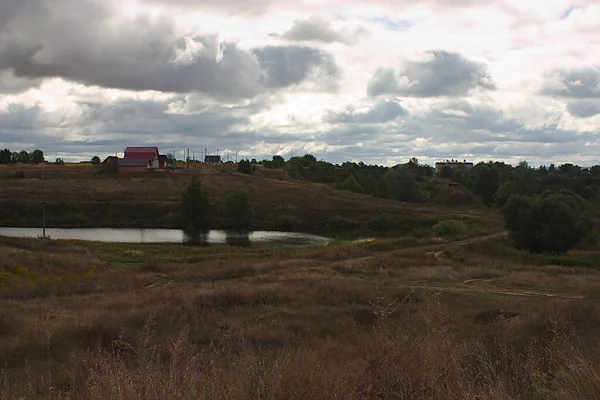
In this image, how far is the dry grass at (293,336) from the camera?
5586mm

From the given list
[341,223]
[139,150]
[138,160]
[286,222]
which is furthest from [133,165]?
[341,223]

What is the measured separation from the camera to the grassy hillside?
83312mm

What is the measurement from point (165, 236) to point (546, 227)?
45.8 metres

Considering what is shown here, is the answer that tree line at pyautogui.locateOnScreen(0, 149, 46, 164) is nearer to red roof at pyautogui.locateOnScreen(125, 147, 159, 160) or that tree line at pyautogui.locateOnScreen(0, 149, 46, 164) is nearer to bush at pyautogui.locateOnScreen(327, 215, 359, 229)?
red roof at pyautogui.locateOnScreen(125, 147, 159, 160)

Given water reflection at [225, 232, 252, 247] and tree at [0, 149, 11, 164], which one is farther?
tree at [0, 149, 11, 164]

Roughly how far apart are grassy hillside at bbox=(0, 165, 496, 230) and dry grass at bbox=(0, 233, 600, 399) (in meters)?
51.9

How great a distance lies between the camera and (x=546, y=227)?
50.5m

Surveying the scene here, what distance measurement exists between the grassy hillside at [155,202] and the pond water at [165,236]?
6.09 meters

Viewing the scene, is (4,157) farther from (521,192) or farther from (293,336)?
(293,336)

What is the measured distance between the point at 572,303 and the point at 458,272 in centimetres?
1691

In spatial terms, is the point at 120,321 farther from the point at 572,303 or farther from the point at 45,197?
the point at 45,197

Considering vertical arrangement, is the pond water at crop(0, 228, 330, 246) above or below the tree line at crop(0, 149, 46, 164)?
below

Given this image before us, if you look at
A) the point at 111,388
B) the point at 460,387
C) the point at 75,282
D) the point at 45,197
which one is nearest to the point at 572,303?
the point at 460,387

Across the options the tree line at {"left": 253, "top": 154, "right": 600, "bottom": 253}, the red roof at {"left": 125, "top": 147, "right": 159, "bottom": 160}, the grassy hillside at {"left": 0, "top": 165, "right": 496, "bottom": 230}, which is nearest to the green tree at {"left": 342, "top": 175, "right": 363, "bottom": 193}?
the tree line at {"left": 253, "top": 154, "right": 600, "bottom": 253}
